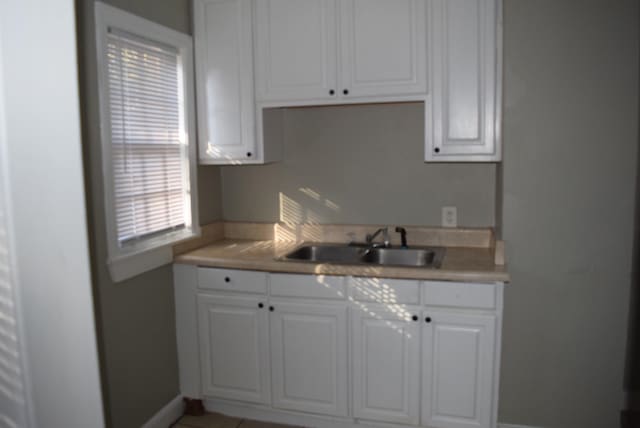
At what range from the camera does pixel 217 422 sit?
108 inches

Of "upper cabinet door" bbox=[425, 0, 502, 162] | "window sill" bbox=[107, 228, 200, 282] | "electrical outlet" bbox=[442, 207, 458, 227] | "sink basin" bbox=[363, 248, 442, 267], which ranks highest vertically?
"upper cabinet door" bbox=[425, 0, 502, 162]

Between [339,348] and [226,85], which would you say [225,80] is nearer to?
[226,85]

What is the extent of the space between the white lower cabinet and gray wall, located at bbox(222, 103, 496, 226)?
69 cm

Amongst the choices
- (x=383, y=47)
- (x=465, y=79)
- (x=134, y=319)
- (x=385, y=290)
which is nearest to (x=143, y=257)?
(x=134, y=319)

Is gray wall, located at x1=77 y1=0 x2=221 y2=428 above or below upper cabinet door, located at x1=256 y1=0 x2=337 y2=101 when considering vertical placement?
below

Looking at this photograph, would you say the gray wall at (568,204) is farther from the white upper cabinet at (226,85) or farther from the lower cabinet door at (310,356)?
the white upper cabinet at (226,85)

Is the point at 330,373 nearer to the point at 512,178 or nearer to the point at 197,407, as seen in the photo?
the point at 197,407

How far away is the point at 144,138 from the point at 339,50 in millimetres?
1108

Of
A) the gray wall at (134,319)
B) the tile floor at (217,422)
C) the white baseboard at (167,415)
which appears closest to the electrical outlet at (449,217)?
the tile floor at (217,422)

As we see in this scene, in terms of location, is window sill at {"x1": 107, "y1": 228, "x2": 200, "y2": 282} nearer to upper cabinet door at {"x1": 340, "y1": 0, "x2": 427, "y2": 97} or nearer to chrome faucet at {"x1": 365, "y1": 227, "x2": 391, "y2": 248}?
chrome faucet at {"x1": 365, "y1": 227, "x2": 391, "y2": 248}

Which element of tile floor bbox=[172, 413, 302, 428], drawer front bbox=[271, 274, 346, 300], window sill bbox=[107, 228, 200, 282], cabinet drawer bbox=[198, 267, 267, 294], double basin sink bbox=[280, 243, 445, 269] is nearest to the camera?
window sill bbox=[107, 228, 200, 282]

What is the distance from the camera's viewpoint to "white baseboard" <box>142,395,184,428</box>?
2.61 m

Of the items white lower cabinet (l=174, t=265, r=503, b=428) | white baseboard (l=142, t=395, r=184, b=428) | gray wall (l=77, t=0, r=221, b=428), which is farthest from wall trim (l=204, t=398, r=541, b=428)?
gray wall (l=77, t=0, r=221, b=428)

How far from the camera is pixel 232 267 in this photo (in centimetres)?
264
